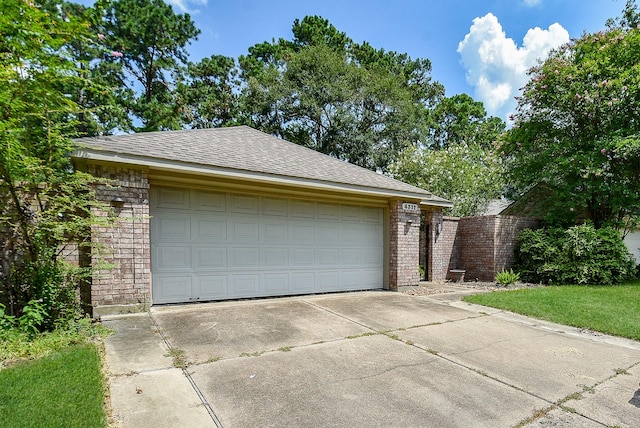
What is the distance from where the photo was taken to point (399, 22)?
42.9 ft

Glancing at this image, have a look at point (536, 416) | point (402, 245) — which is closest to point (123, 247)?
point (536, 416)

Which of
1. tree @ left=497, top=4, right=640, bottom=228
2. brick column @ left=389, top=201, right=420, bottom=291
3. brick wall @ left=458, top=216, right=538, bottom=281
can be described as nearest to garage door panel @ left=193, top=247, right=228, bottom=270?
brick column @ left=389, top=201, right=420, bottom=291

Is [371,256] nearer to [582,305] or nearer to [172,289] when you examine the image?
[582,305]

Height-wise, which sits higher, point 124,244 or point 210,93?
point 210,93

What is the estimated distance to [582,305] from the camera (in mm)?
6969

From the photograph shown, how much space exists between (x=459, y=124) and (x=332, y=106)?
49.7 feet

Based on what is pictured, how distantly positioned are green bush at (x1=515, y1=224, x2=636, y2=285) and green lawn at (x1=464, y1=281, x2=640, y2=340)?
0.56 metres

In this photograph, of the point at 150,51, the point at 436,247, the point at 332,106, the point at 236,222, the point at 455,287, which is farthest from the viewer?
the point at 332,106

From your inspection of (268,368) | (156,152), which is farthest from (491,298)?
(156,152)

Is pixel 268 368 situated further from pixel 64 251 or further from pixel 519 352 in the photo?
pixel 64 251

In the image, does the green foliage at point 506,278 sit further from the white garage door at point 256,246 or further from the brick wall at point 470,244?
the white garage door at point 256,246

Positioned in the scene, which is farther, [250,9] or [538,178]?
[250,9]

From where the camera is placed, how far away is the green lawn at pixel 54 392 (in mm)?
2400

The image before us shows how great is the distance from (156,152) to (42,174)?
5.18 feet
